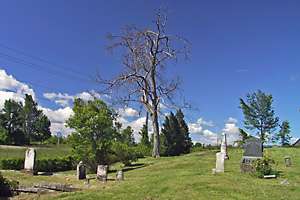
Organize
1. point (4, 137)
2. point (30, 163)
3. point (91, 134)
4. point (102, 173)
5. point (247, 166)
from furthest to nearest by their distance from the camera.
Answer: point (4, 137)
point (91, 134)
point (30, 163)
point (247, 166)
point (102, 173)

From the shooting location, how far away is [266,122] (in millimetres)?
58500

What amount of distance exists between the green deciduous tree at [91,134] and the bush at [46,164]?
343 centimetres

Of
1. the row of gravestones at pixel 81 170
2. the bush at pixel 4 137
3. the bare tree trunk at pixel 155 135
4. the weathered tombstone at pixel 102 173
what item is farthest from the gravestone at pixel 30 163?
the bush at pixel 4 137

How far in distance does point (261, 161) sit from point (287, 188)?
4247mm

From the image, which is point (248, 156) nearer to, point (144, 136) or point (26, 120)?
point (144, 136)

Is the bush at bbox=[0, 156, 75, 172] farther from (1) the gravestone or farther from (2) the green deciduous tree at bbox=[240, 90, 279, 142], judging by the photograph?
(2) the green deciduous tree at bbox=[240, 90, 279, 142]

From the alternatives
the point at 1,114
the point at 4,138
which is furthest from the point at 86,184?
the point at 1,114

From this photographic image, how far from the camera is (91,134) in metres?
28.8

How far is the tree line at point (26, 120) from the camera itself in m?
78.1

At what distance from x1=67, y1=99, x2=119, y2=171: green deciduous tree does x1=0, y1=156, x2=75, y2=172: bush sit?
343 cm

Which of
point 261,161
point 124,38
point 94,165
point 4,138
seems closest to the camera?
point 261,161

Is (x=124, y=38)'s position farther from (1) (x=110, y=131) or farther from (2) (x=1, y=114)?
(2) (x=1, y=114)

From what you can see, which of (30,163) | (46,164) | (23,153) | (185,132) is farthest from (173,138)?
(30,163)

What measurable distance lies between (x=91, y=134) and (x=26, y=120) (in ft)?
205
